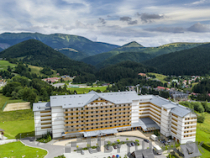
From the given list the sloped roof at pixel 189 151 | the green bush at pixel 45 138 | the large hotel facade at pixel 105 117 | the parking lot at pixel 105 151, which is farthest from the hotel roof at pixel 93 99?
the parking lot at pixel 105 151

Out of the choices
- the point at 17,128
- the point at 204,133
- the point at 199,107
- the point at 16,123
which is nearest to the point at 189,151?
the point at 204,133

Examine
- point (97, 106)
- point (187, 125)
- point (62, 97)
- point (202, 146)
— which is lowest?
point (202, 146)

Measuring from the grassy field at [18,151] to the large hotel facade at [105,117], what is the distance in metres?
8.74

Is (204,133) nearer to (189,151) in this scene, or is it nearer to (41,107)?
(189,151)

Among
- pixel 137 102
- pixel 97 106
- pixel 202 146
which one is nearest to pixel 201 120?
pixel 202 146

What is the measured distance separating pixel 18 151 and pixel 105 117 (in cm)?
3568

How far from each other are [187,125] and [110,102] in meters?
33.0

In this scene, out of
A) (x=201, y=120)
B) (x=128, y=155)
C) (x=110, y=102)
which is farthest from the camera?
(x=201, y=120)

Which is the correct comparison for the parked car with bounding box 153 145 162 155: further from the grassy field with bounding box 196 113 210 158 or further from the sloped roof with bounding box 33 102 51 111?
the sloped roof with bounding box 33 102 51 111

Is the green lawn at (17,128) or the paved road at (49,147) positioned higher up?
the green lawn at (17,128)

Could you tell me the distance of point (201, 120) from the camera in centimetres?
9162

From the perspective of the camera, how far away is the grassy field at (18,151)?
51.1 metres

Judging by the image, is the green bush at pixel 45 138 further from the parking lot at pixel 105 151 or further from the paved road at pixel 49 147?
the parking lot at pixel 105 151

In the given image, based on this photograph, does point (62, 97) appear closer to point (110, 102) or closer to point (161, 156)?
point (110, 102)
